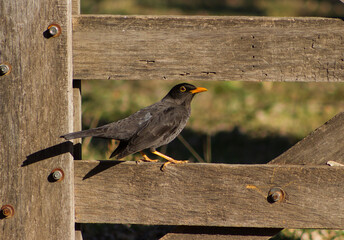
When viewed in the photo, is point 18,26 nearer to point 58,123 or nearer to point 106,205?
point 58,123

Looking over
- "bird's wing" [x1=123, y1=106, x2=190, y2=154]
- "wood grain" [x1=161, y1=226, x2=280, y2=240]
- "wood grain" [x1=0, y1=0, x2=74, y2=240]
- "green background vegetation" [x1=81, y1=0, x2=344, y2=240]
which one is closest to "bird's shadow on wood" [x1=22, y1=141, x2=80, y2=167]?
"wood grain" [x1=0, y1=0, x2=74, y2=240]

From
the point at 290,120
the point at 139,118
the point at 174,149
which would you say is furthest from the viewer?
the point at 290,120

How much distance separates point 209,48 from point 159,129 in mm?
1170

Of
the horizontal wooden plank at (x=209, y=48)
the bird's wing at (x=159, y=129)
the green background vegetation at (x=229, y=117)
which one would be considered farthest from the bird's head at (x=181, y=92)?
the horizontal wooden plank at (x=209, y=48)

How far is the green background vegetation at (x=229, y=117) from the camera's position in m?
6.38

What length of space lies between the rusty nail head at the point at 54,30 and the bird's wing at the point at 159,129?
1032 mm

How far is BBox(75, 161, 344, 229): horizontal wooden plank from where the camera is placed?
3.26 m

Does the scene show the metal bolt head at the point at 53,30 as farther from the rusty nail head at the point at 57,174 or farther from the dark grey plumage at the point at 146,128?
the rusty nail head at the point at 57,174

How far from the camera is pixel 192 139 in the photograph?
783cm

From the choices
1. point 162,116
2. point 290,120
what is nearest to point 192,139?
point 290,120

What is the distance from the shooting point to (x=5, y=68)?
319 cm

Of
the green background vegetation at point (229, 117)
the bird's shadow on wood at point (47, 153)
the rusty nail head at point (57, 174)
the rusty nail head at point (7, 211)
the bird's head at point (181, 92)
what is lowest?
the rusty nail head at point (7, 211)

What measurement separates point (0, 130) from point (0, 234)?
69 centimetres

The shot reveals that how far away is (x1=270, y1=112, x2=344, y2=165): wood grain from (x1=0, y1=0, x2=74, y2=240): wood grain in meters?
1.45
